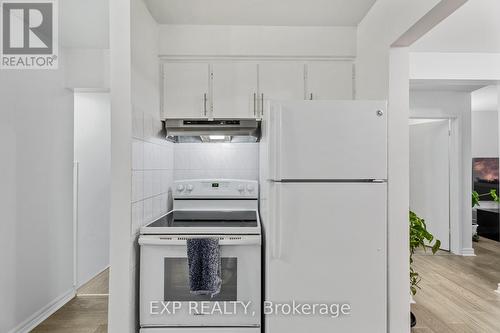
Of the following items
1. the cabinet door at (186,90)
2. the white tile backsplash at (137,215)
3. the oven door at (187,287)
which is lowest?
the oven door at (187,287)

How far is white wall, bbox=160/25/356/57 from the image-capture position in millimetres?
2584

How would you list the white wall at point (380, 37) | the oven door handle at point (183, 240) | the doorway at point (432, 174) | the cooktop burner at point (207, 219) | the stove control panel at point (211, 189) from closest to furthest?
the white wall at point (380, 37) → the oven door handle at point (183, 240) → the cooktop burner at point (207, 219) → the stove control panel at point (211, 189) → the doorway at point (432, 174)

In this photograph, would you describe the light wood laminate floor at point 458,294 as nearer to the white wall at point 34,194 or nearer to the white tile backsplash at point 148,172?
the white tile backsplash at point 148,172

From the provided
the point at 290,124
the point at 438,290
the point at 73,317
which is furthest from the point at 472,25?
the point at 73,317

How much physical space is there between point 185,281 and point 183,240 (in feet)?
0.93

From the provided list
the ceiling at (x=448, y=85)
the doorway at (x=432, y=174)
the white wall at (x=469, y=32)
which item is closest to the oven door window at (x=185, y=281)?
the white wall at (x=469, y=32)

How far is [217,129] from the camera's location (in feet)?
8.63

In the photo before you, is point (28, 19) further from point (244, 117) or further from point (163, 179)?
point (244, 117)

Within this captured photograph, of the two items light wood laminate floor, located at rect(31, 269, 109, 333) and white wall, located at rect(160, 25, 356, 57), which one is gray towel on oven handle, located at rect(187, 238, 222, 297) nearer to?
light wood laminate floor, located at rect(31, 269, 109, 333)

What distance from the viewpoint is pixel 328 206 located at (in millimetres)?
1942

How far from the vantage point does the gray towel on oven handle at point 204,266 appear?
2002mm

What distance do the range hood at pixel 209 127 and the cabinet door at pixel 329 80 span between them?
22.2 inches

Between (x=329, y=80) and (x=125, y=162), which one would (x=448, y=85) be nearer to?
(x=329, y=80)

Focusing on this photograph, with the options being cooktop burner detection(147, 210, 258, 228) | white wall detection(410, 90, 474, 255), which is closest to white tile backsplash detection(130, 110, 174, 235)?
cooktop burner detection(147, 210, 258, 228)
